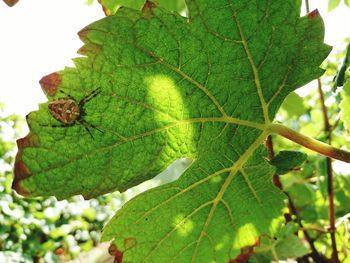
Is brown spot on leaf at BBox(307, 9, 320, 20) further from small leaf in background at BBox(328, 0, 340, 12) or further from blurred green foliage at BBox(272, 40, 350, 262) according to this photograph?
blurred green foliage at BBox(272, 40, 350, 262)

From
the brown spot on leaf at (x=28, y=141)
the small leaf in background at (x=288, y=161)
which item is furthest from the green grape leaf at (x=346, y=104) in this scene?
the brown spot on leaf at (x=28, y=141)

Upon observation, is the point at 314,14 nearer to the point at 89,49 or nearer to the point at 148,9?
the point at 148,9

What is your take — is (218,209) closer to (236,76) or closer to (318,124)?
(236,76)

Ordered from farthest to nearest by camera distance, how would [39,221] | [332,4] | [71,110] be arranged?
[39,221], [332,4], [71,110]

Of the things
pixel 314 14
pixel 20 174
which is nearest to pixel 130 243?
pixel 20 174

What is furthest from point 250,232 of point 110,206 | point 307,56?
point 110,206
